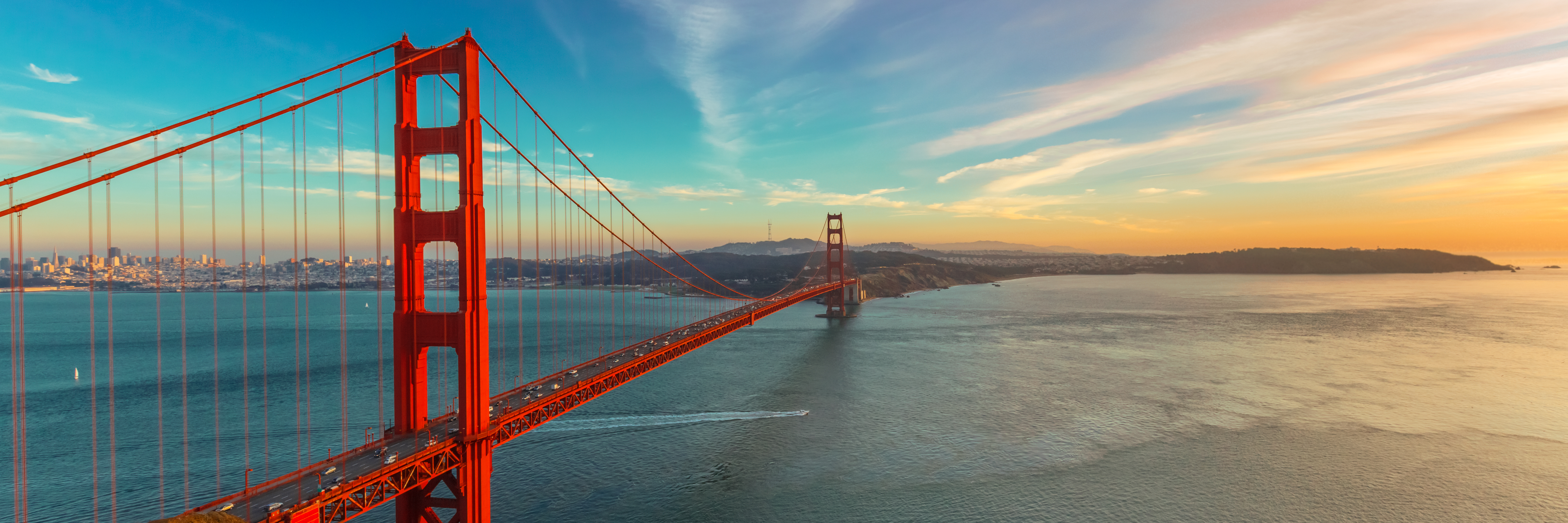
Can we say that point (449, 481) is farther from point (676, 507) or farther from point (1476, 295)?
point (1476, 295)

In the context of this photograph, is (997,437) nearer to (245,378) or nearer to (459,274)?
(459,274)

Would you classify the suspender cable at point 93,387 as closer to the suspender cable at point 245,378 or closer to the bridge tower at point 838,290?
the suspender cable at point 245,378

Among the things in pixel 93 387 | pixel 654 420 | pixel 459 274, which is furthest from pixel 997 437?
pixel 93 387

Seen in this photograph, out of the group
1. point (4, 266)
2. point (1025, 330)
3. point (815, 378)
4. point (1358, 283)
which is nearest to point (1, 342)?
point (4, 266)

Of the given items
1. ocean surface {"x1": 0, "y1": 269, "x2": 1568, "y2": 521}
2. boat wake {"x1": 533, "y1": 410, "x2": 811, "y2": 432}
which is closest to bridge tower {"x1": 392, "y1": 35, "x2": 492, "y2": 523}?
ocean surface {"x1": 0, "y1": 269, "x2": 1568, "y2": 521}

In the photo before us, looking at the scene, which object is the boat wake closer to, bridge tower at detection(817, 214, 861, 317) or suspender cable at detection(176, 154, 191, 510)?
suspender cable at detection(176, 154, 191, 510)

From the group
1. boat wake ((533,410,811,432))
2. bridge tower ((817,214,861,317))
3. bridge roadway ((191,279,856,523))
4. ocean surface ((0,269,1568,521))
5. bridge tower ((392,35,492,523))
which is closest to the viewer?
bridge roadway ((191,279,856,523))
